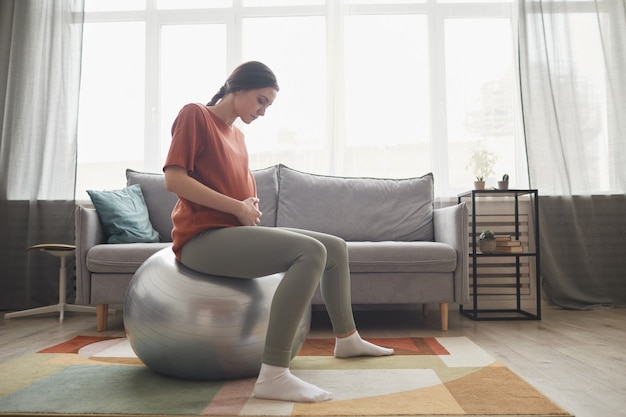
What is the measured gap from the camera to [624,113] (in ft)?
11.9

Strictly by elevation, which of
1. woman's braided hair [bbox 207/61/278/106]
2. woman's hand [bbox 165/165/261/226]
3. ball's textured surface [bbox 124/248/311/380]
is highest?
woman's braided hair [bbox 207/61/278/106]

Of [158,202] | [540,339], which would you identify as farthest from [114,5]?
[540,339]

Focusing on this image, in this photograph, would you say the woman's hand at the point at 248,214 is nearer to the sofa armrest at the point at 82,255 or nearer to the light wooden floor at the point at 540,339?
the light wooden floor at the point at 540,339

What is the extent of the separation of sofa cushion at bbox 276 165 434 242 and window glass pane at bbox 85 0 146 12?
170 centimetres

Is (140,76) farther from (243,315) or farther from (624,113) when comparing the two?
(624,113)

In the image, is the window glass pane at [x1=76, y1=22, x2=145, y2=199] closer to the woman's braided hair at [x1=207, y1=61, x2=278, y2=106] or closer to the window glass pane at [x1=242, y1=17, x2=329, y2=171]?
the window glass pane at [x1=242, y1=17, x2=329, y2=171]

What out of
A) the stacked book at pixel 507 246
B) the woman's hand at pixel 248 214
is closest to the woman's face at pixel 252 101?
the woman's hand at pixel 248 214

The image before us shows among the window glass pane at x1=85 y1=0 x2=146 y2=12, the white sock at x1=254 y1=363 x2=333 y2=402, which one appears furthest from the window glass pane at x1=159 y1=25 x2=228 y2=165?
the white sock at x1=254 y1=363 x2=333 y2=402

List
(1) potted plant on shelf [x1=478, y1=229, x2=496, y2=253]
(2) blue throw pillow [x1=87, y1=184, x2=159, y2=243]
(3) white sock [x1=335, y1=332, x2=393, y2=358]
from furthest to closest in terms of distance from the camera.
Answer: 1. (1) potted plant on shelf [x1=478, y1=229, x2=496, y2=253]
2. (2) blue throw pillow [x1=87, y1=184, x2=159, y2=243]
3. (3) white sock [x1=335, y1=332, x2=393, y2=358]

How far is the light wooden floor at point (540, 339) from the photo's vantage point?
159 centimetres

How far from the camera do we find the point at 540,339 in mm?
2463

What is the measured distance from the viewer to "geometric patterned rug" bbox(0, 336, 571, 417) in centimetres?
137

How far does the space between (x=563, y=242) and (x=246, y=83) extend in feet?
8.85

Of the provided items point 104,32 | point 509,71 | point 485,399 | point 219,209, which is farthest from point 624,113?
point 104,32
